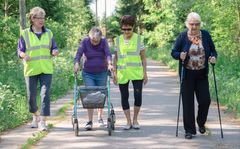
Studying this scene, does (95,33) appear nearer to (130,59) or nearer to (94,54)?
(94,54)

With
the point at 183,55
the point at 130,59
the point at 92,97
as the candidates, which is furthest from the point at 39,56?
the point at 183,55

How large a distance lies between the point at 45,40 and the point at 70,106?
12.9ft

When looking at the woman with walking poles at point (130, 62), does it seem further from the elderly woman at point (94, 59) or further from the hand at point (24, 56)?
the hand at point (24, 56)

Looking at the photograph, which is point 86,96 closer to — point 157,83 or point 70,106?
point 70,106

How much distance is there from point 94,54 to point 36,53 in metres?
0.99

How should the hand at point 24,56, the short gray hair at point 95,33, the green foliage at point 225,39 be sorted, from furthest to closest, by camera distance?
the green foliage at point 225,39 → the short gray hair at point 95,33 → the hand at point 24,56

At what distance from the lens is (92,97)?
25.7 feet

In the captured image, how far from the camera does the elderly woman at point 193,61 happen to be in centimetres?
752

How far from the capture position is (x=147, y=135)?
26.3 ft

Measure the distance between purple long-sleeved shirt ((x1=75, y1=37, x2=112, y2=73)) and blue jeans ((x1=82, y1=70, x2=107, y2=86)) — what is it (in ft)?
0.25

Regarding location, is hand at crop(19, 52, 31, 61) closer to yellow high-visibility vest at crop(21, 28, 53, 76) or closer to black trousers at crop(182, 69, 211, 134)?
yellow high-visibility vest at crop(21, 28, 53, 76)

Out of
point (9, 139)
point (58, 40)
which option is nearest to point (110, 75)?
point (9, 139)

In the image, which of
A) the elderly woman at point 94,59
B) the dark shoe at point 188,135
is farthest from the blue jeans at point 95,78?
the dark shoe at point 188,135

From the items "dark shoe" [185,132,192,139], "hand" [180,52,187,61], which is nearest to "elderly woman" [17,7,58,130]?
"hand" [180,52,187,61]
